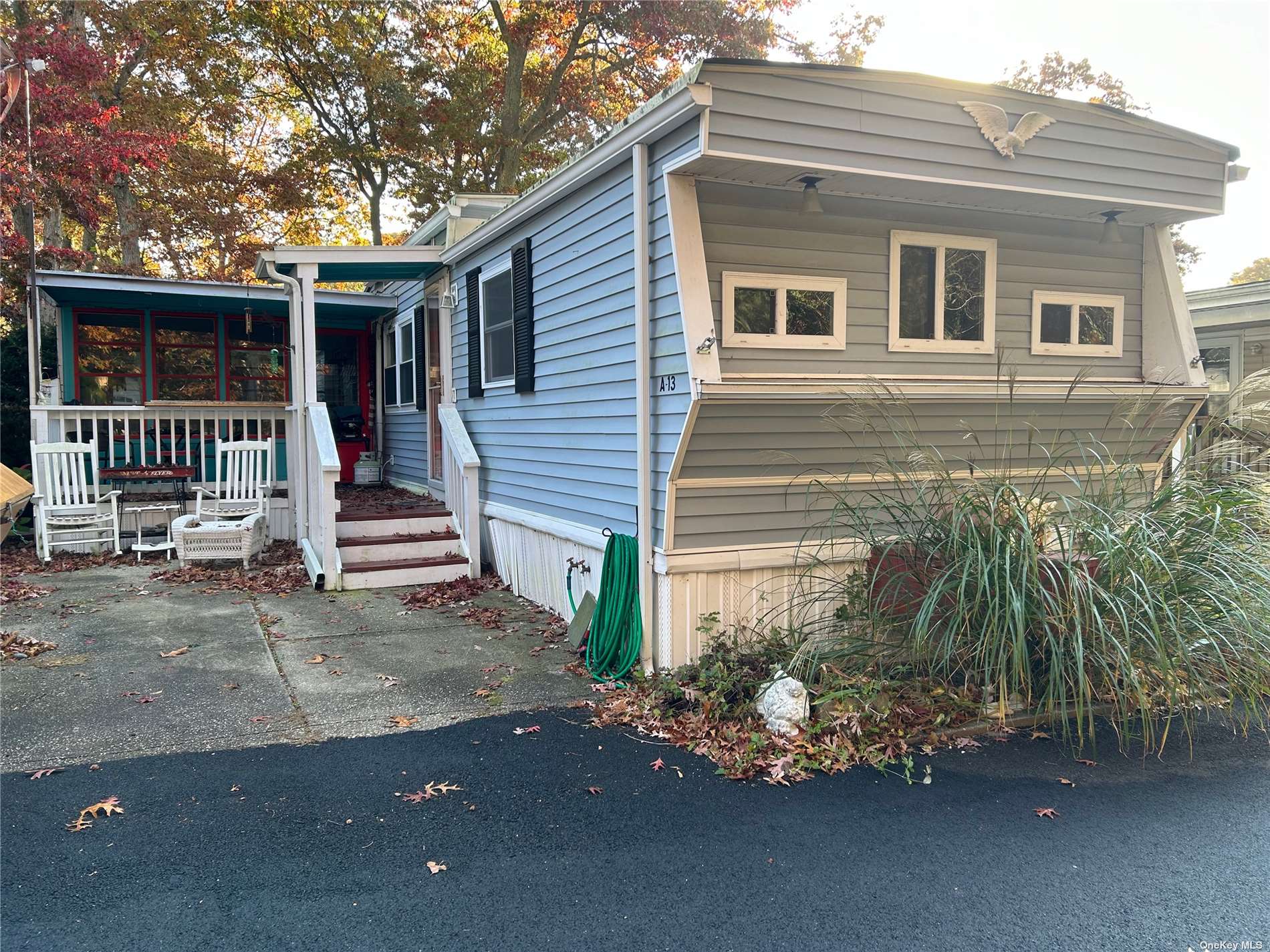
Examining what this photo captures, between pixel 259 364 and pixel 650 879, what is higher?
pixel 259 364

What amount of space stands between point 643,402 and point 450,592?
10.9ft

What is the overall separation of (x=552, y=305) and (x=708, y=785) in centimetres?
399

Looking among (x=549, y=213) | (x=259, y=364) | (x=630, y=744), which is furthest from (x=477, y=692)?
(x=259, y=364)

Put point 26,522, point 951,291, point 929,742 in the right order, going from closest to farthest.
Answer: point 929,742 < point 951,291 < point 26,522

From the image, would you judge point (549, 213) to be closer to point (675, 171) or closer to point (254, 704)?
point (675, 171)

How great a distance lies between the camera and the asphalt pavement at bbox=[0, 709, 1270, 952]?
2.71 m

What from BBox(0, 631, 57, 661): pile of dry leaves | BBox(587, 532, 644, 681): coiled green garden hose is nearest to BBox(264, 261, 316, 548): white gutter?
BBox(0, 631, 57, 661): pile of dry leaves

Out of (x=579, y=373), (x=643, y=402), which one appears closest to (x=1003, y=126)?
(x=643, y=402)

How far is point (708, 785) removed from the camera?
380 cm

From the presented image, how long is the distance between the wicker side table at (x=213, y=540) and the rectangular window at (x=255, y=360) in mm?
4393

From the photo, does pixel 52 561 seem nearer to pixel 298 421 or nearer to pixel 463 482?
pixel 298 421

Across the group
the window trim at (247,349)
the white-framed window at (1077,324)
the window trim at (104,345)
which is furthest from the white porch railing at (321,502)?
the white-framed window at (1077,324)

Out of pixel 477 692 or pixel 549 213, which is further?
pixel 549 213

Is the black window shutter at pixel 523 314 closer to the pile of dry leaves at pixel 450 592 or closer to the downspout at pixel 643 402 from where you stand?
the pile of dry leaves at pixel 450 592
